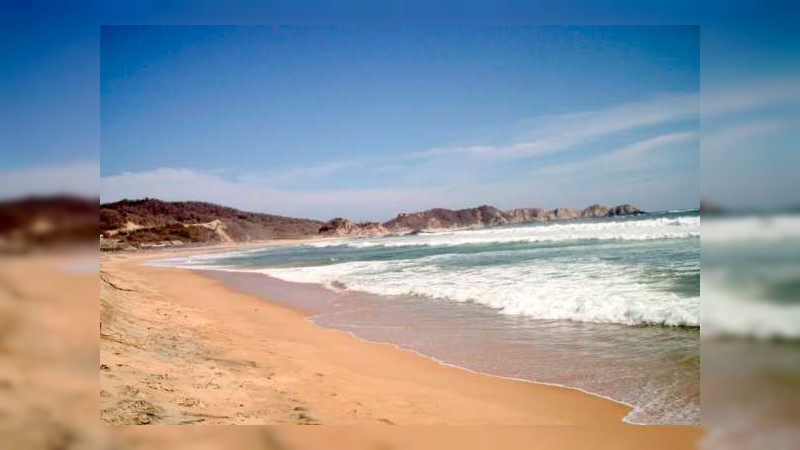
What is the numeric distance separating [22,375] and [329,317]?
2947mm

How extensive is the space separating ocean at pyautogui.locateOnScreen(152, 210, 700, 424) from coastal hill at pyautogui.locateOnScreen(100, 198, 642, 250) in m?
0.72

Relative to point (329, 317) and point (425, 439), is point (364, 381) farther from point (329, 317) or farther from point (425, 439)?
point (329, 317)

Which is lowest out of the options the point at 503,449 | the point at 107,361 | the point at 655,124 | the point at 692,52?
the point at 503,449

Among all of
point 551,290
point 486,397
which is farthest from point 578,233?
point 486,397

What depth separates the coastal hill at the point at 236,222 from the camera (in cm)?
590

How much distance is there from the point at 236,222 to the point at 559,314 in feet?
41.2

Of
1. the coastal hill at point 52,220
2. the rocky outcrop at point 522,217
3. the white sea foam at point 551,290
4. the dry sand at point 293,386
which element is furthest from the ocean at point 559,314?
the coastal hill at point 52,220

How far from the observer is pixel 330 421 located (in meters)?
2.55

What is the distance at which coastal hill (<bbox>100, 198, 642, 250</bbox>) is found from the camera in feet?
19.4

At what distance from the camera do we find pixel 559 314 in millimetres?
4434

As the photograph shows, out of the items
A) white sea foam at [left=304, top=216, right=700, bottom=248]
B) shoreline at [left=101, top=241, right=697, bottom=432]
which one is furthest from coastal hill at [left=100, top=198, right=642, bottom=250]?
shoreline at [left=101, top=241, right=697, bottom=432]

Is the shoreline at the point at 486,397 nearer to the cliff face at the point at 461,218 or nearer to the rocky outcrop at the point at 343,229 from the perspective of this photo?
the cliff face at the point at 461,218

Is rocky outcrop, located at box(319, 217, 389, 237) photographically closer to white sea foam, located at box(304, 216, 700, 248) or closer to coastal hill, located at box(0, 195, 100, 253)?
white sea foam, located at box(304, 216, 700, 248)

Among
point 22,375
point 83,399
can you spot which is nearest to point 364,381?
point 83,399
